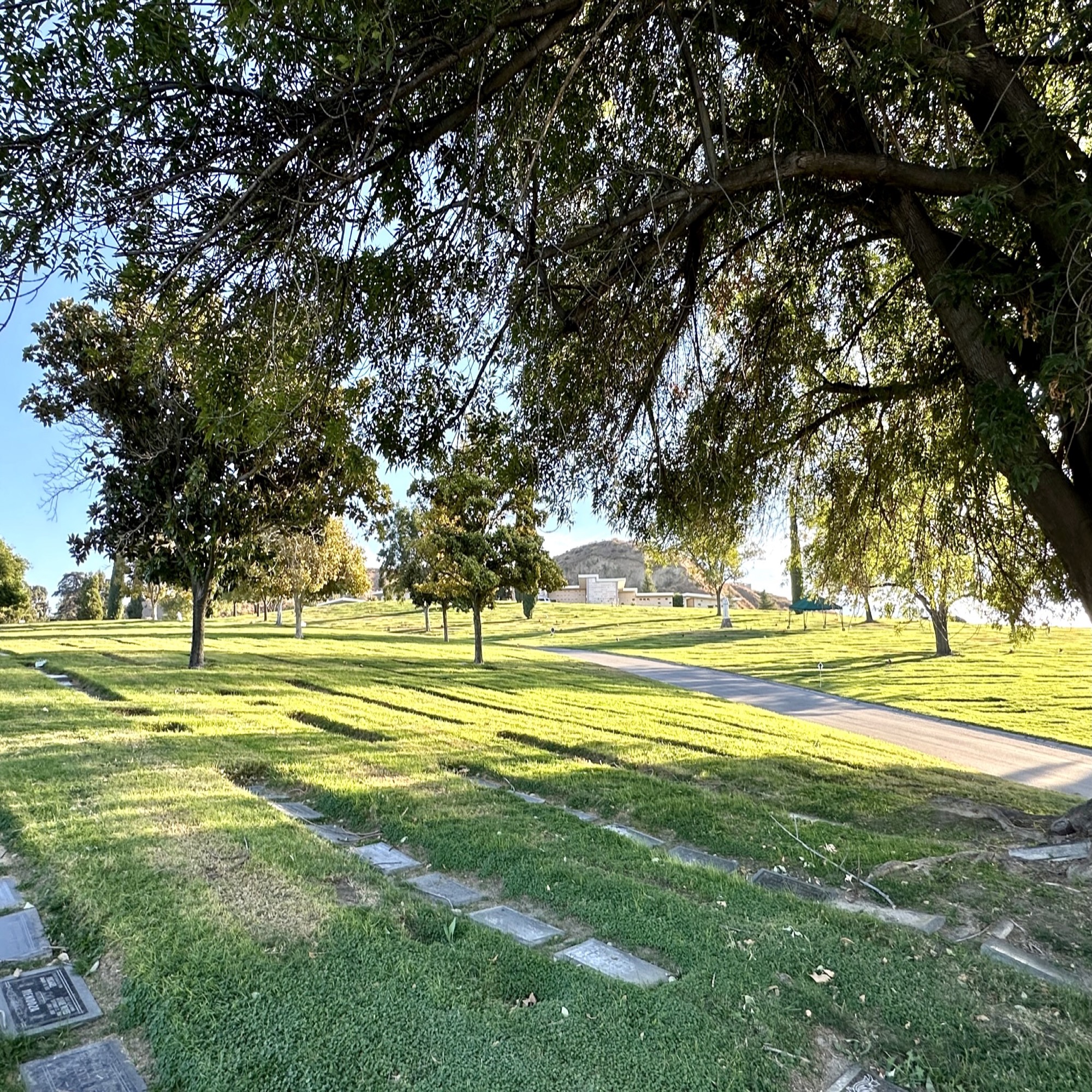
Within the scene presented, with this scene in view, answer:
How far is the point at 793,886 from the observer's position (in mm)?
4117

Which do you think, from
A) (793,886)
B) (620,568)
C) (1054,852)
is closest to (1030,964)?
(793,886)

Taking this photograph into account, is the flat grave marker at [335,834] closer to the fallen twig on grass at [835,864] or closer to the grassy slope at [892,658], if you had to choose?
the fallen twig on grass at [835,864]

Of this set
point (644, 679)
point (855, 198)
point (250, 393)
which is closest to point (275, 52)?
point (250, 393)

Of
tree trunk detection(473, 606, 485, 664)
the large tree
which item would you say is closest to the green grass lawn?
the large tree

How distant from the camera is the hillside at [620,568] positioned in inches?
2876

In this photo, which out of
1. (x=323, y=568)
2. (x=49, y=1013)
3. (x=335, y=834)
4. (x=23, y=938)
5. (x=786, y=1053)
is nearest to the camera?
(x=786, y=1053)

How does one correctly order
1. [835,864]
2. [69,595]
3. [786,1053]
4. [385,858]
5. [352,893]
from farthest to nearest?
[69,595]
[835,864]
[385,858]
[352,893]
[786,1053]

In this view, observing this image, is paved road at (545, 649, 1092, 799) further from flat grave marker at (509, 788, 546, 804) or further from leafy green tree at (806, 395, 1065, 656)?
flat grave marker at (509, 788, 546, 804)

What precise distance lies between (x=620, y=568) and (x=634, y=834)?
7458 centimetres

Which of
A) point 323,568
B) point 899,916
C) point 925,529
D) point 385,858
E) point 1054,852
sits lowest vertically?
point 1054,852

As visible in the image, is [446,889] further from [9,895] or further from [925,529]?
[925,529]

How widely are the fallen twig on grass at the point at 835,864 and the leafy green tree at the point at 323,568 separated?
13.8m

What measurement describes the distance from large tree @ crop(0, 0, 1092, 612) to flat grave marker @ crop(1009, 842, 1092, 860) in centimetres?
187

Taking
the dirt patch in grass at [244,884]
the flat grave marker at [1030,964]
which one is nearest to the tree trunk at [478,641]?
the dirt patch in grass at [244,884]
